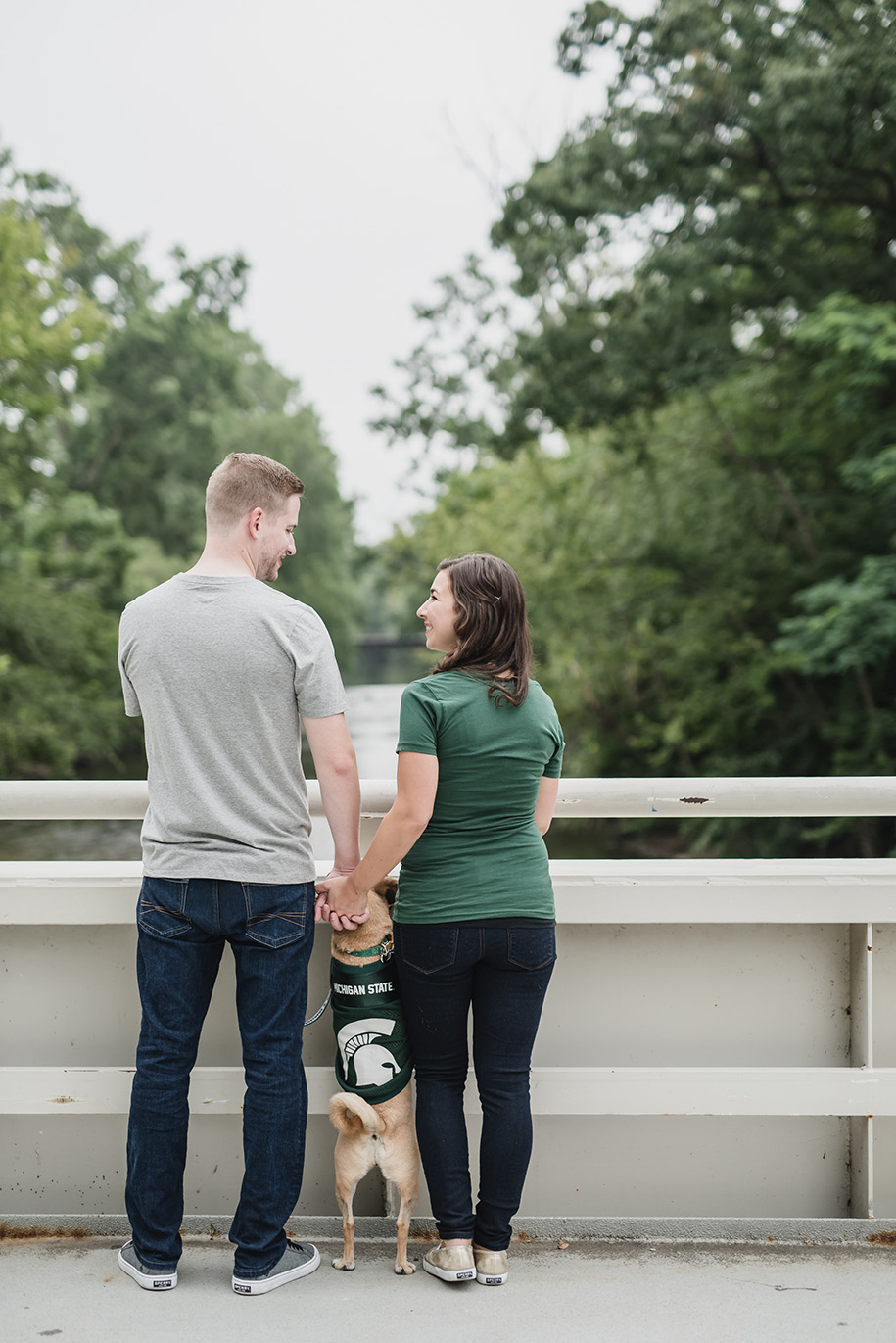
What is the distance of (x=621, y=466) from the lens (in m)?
16.5

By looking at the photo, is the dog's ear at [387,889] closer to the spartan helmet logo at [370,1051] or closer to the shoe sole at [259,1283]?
the spartan helmet logo at [370,1051]

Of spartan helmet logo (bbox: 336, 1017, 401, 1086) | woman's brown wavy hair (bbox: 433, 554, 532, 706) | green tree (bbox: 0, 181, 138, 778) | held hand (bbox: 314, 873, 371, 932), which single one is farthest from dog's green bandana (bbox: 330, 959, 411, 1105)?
green tree (bbox: 0, 181, 138, 778)

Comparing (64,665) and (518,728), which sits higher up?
(64,665)

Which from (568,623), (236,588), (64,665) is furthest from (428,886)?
(64,665)

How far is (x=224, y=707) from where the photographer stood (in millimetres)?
2367

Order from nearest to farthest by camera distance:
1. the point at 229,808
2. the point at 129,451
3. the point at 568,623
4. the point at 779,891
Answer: the point at 229,808 < the point at 779,891 < the point at 568,623 < the point at 129,451

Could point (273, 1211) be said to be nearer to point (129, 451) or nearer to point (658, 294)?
point (658, 294)

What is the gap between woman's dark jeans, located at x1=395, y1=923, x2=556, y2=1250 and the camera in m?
2.40

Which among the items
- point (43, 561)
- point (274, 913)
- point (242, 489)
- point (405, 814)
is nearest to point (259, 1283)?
point (274, 913)

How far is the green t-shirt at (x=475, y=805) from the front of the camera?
2346mm

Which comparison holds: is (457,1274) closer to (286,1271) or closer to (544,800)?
(286,1271)

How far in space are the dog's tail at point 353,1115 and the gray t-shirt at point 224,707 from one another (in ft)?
1.70

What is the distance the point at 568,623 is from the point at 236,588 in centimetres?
1397

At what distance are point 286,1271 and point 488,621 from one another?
155cm
